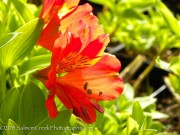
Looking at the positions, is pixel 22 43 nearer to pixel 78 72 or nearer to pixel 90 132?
pixel 78 72

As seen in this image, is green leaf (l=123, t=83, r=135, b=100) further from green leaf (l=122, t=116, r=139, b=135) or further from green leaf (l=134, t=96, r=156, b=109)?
green leaf (l=122, t=116, r=139, b=135)

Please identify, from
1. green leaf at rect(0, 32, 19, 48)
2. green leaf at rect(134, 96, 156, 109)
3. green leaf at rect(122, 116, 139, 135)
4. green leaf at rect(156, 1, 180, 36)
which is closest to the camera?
green leaf at rect(0, 32, 19, 48)

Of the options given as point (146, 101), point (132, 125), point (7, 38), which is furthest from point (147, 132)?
point (146, 101)

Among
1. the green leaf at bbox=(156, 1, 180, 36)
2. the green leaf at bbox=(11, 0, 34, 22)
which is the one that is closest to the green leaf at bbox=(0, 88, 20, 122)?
the green leaf at bbox=(11, 0, 34, 22)

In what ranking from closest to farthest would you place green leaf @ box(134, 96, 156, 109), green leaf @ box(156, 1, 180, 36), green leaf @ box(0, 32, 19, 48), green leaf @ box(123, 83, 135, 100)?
1. green leaf @ box(0, 32, 19, 48)
2. green leaf @ box(156, 1, 180, 36)
3. green leaf @ box(134, 96, 156, 109)
4. green leaf @ box(123, 83, 135, 100)

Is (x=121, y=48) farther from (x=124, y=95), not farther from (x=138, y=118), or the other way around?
(x=138, y=118)

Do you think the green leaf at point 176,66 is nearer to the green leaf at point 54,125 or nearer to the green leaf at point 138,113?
the green leaf at point 138,113

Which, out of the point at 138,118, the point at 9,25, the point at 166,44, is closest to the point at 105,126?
the point at 138,118

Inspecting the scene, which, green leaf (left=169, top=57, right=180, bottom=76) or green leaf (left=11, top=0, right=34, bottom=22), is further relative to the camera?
green leaf (left=169, top=57, right=180, bottom=76)
